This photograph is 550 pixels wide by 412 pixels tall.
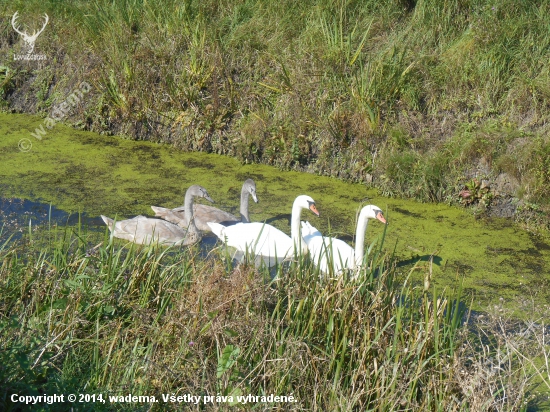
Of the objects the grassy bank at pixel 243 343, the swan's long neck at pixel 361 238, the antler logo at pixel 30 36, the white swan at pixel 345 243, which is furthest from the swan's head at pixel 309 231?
the antler logo at pixel 30 36

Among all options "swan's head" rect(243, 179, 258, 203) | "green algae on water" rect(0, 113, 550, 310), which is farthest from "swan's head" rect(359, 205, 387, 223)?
"swan's head" rect(243, 179, 258, 203)

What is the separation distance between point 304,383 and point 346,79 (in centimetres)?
521

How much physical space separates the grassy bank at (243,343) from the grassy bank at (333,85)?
3495mm

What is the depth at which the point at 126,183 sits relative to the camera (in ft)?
26.1

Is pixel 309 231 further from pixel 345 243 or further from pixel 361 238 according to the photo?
pixel 361 238

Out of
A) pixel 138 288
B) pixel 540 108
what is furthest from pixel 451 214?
pixel 138 288

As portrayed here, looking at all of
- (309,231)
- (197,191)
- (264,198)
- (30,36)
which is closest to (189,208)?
(197,191)

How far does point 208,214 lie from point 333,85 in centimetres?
225

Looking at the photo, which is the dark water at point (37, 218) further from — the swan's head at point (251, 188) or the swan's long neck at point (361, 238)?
the swan's long neck at point (361, 238)

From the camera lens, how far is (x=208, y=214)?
24.7 ft

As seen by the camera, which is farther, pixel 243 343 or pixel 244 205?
pixel 244 205

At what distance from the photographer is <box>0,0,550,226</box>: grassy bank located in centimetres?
795

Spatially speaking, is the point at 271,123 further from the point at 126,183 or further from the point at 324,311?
the point at 324,311

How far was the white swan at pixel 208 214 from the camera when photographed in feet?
24.1
